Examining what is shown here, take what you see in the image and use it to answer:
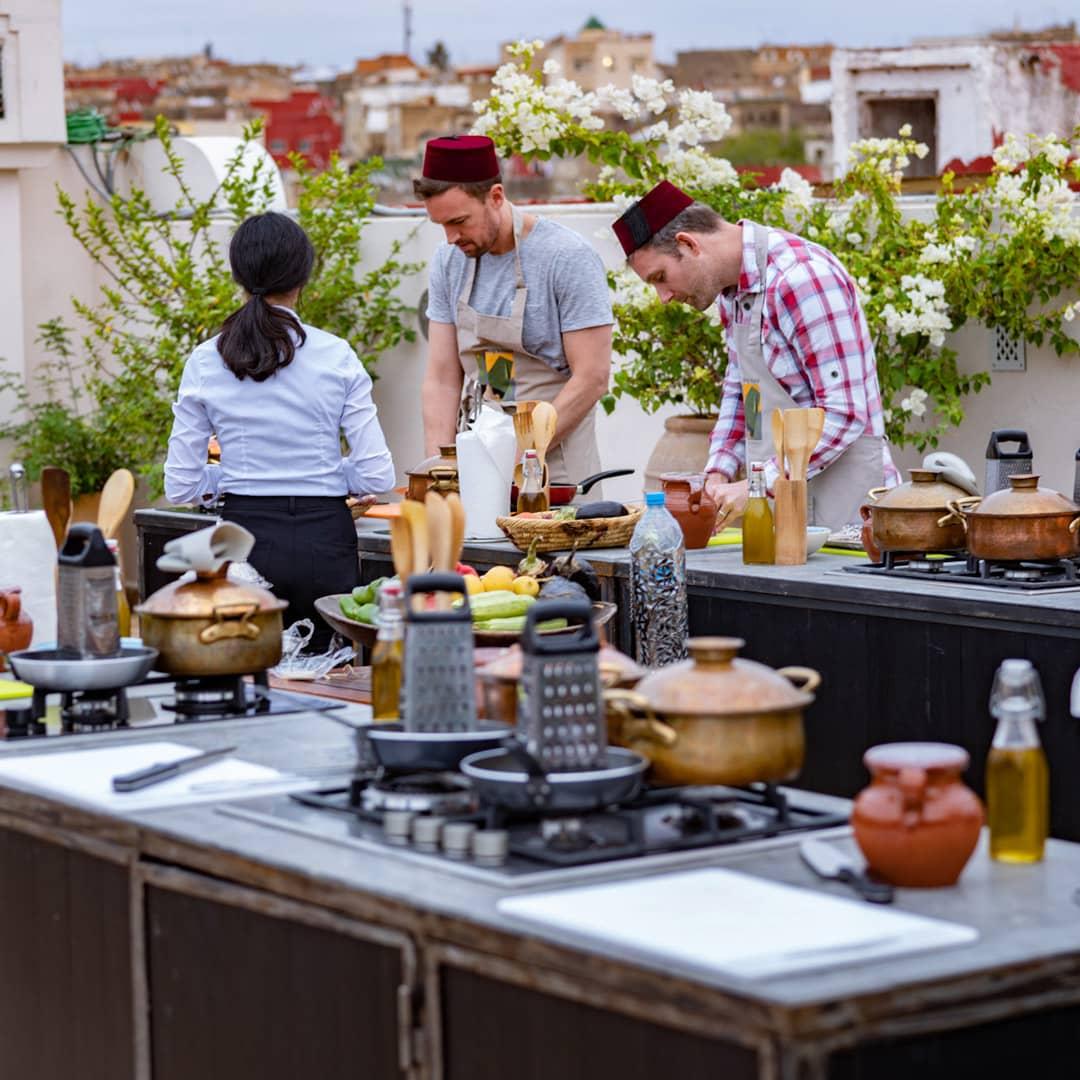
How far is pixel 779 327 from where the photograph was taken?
18.3 ft

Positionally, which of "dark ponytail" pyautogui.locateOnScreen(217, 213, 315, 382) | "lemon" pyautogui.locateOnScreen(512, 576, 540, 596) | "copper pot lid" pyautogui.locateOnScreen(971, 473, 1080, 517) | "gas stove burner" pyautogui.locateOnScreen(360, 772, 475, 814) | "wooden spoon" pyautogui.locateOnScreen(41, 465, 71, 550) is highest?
"dark ponytail" pyautogui.locateOnScreen(217, 213, 315, 382)

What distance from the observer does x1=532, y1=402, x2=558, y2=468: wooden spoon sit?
561 cm

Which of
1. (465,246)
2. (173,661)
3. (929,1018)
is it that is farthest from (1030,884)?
→ (465,246)

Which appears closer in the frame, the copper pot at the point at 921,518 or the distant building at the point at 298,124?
the copper pot at the point at 921,518

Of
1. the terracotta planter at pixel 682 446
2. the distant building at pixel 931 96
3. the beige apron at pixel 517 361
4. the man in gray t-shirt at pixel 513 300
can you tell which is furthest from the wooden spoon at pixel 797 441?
the distant building at pixel 931 96

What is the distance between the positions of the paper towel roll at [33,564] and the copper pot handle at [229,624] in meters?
0.76

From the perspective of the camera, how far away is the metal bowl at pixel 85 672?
3426mm

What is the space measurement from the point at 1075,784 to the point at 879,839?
1.95 metres

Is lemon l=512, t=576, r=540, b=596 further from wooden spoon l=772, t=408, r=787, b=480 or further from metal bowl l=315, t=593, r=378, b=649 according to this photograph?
wooden spoon l=772, t=408, r=787, b=480

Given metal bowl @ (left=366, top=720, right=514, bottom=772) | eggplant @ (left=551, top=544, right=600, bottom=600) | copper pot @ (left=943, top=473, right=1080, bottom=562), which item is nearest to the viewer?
metal bowl @ (left=366, top=720, right=514, bottom=772)

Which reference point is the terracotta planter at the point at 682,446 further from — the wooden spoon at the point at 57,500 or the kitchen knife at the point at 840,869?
the kitchen knife at the point at 840,869

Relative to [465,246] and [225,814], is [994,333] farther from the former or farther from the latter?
[225,814]

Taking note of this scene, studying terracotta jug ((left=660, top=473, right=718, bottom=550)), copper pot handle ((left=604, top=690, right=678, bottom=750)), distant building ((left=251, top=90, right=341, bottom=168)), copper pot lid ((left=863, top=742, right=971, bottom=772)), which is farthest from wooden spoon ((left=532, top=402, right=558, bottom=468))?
distant building ((left=251, top=90, right=341, bottom=168))

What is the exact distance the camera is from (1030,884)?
8.20 ft
